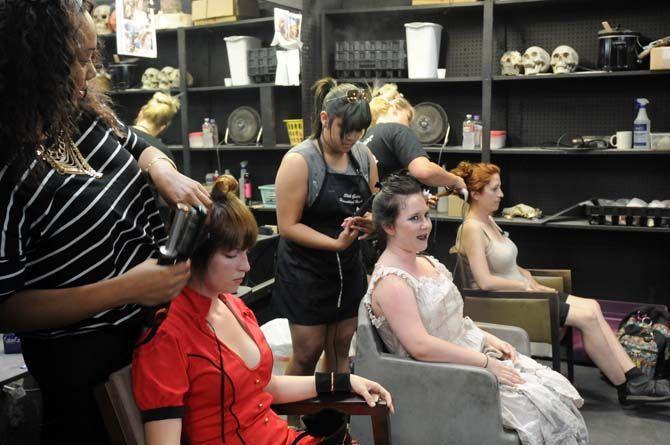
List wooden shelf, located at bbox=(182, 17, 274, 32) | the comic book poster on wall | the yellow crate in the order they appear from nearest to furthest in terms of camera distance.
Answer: the comic book poster on wall < the yellow crate < wooden shelf, located at bbox=(182, 17, 274, 32)

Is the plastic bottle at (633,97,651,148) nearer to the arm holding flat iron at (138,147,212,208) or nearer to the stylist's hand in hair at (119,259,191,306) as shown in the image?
the arm holding flat iron at (138,147,212,208)

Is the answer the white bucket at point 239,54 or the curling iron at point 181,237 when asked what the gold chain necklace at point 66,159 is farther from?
the white bucket at point 239,54

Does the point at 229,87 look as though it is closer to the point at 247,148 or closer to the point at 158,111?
the point at 247,148

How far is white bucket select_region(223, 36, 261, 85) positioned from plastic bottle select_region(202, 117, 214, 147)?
447 mm

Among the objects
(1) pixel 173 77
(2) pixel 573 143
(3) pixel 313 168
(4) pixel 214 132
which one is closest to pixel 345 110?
(3) pixel 313 168

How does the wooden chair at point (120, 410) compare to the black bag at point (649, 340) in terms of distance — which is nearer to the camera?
the wooden chair at point (120, 410)

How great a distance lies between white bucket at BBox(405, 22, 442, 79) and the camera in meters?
4.59

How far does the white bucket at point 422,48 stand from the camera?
4.59 metres

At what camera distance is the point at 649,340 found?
334 centimetres

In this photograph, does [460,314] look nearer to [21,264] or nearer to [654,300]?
[21,264]

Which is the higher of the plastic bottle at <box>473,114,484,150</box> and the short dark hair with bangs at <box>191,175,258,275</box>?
the plastic bottle at <box>473,114,484,150</box>

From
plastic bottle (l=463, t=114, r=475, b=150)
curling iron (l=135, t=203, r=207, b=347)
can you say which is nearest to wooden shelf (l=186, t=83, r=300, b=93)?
plastic bottle (l=463, t=114, r=475, b=150)

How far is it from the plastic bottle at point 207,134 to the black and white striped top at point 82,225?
4295 millimetres

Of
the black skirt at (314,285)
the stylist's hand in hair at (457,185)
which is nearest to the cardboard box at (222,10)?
the stylist's hand in hair at (457,185)
